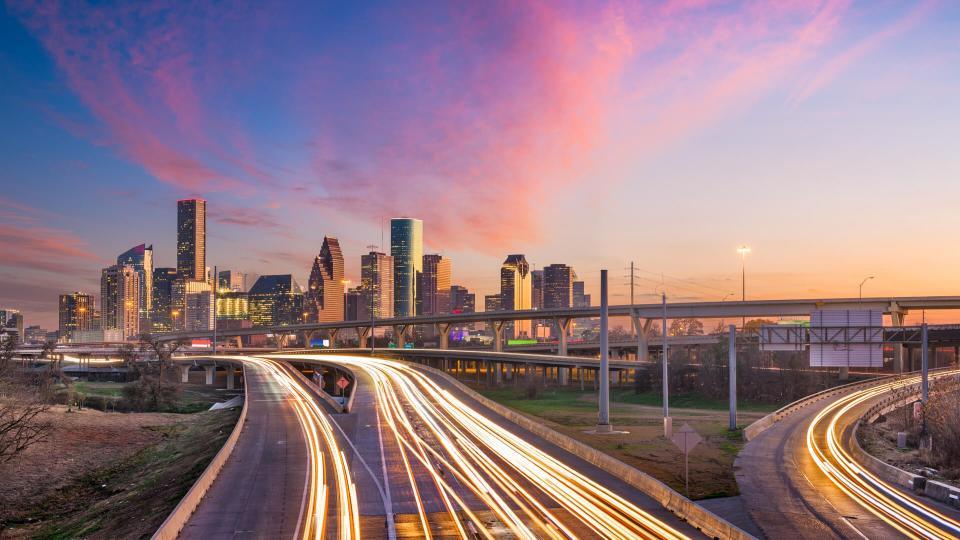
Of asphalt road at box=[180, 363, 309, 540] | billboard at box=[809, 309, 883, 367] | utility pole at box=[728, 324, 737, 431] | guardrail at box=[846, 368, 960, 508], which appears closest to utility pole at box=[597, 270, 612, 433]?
utility pole at box=[728, 324, 737, 431]

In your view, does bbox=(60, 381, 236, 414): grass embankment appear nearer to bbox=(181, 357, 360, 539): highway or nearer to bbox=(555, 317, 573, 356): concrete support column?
bbox=(181, 357, 360, 539): highway

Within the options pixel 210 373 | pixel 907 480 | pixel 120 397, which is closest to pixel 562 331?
pixel 210 373

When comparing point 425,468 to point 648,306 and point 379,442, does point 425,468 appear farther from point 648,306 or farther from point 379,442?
point 648,306

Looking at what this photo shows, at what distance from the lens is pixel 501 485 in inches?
1116

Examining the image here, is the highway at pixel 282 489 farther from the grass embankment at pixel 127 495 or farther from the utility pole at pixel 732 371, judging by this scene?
the utility pole at pixel 732 371

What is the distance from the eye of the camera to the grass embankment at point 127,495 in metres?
27.6

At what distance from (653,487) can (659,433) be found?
2202 centimetres

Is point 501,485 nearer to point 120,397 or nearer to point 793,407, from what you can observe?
point 793,407

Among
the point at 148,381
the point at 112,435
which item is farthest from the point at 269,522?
the point at 148,381

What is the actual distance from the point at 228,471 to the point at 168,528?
35.8 ft

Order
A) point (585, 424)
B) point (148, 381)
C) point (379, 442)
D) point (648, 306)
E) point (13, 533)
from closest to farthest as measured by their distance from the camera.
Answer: point (13, 533), point (379, 442), point (585, 424), point (148, 381), point (648, 306)

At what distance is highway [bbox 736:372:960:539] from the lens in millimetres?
22950

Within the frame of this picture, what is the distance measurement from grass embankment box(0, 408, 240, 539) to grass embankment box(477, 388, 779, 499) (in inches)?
800

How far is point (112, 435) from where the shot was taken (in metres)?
54.8
